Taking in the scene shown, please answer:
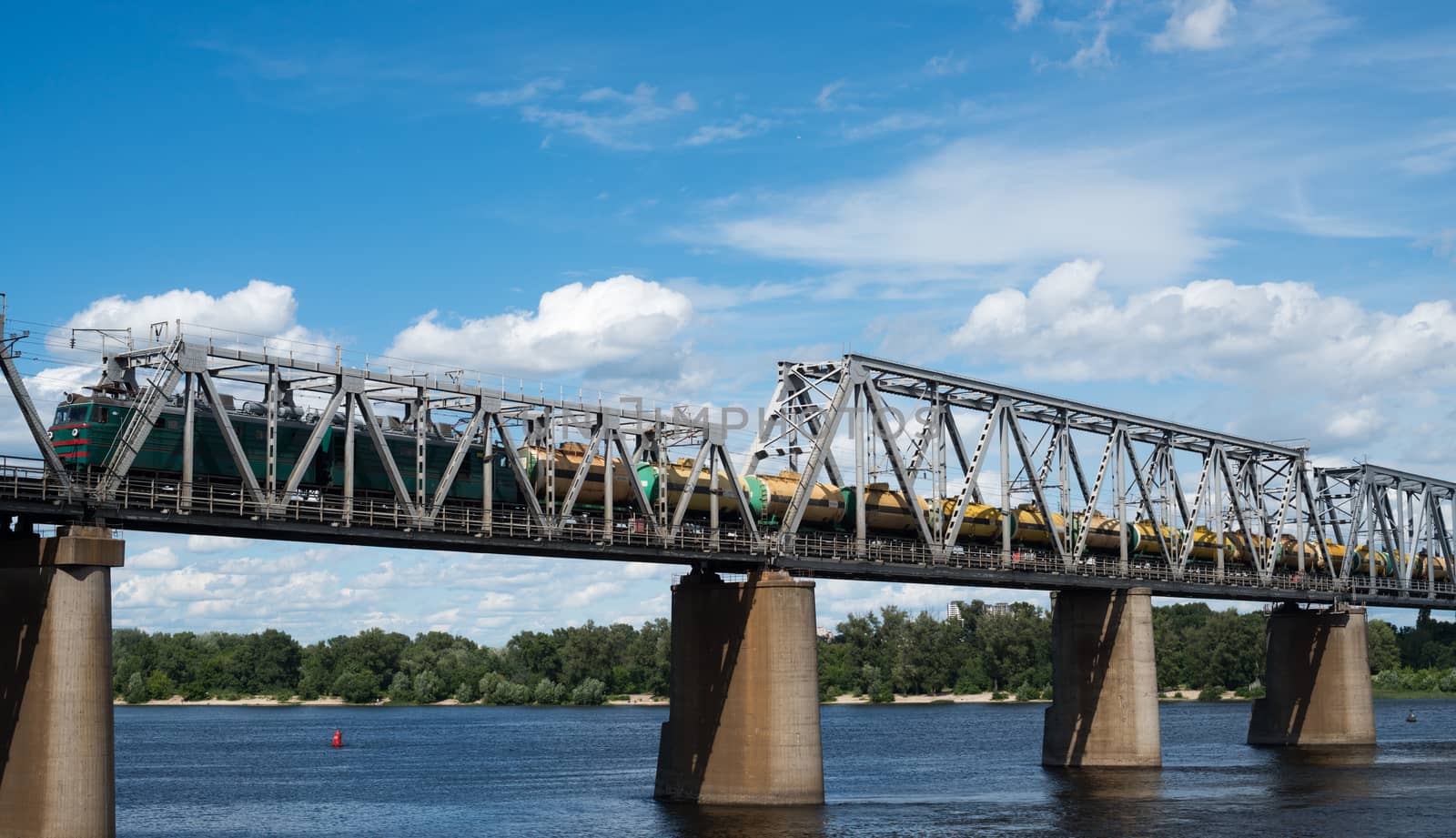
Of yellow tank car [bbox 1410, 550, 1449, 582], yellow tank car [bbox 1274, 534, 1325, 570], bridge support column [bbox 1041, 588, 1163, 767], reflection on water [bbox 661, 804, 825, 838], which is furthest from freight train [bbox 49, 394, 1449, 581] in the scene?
yellow tank car [bbox 1410, 550, 1449, 582]

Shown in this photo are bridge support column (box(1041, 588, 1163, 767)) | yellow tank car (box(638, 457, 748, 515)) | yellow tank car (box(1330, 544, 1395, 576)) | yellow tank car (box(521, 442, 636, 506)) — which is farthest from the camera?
yellow tank car (box(1330, 544, 1395, 576))

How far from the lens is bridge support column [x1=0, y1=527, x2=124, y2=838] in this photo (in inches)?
1790

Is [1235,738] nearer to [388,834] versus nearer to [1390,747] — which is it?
[1390,747]

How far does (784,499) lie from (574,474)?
1203 cm

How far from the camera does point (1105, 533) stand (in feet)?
325

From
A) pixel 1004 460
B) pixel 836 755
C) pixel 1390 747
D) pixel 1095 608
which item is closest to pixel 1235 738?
pixel 1390 747

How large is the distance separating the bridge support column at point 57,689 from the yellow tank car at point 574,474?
2100 centimetres

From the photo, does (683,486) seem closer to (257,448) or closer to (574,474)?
(574,474)

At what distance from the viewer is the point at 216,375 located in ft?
178

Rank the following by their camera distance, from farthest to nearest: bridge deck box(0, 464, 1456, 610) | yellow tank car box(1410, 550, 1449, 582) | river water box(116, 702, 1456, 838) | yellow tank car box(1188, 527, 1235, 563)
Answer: yellow tank car box(1410, 550, 1449, 582) < yellow tank car box(1188, 527, 1235, 563) < river water box(116, 702, 1456, 838) < bridge deck box(0, 464, 1456, 610)

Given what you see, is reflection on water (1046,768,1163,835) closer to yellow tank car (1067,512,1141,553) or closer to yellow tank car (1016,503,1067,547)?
yellow tank car (1016,503,1067,547)

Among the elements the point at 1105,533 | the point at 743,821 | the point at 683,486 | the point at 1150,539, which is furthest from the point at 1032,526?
the point at 743,821

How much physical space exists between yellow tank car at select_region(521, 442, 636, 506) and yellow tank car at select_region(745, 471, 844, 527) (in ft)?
19.7

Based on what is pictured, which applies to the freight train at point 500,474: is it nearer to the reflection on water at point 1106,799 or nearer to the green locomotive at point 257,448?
the green locomotive at point 257,448
